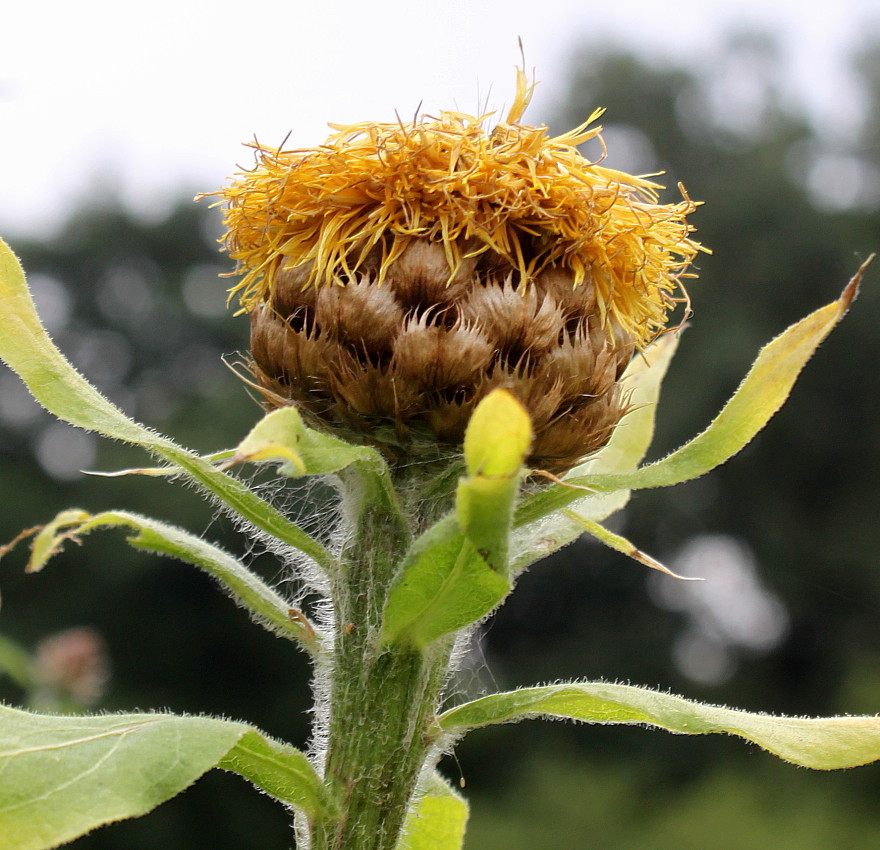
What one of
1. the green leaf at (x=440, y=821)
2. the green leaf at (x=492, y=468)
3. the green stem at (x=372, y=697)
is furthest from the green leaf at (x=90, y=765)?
the green leaf at (x=440, y=821)

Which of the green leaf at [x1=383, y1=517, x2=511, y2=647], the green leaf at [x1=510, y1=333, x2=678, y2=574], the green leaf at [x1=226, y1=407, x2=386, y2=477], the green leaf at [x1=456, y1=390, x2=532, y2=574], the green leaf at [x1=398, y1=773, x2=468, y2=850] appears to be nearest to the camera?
the green leaf at [x1=456, y1=390, x2=532, y2=574]

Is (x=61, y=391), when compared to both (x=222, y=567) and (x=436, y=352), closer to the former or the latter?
(x=222, y=567)

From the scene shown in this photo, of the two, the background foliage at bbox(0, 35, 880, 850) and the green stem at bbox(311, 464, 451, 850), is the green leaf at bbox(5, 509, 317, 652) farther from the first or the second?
the background foliage at bbox(0, 35, 880, 850)

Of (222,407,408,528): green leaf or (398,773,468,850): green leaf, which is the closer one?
(222,407,408,528): green leaf

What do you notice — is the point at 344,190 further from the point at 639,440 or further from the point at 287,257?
the point at 639,440

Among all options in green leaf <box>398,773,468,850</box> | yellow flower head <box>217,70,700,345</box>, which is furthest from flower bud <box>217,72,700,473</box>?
green leaf <box>398,773,468,850</box>

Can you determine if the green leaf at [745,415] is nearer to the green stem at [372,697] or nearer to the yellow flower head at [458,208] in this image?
the yellow flower head at [458,208]

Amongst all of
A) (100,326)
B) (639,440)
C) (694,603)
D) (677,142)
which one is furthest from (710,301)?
(639,440)

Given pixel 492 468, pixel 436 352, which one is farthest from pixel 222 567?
pixel 492 468

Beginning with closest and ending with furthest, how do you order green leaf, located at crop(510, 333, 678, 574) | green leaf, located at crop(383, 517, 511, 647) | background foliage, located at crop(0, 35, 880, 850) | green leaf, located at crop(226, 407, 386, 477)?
green leaf, located at crop(226, 407, 386, 477) < green leaf, located at crop(383, 517, 511, 647) < green leaf, located at crop(510, 333, 678, 574) < background foliage, located at crop(0, 35, 880, 850)
